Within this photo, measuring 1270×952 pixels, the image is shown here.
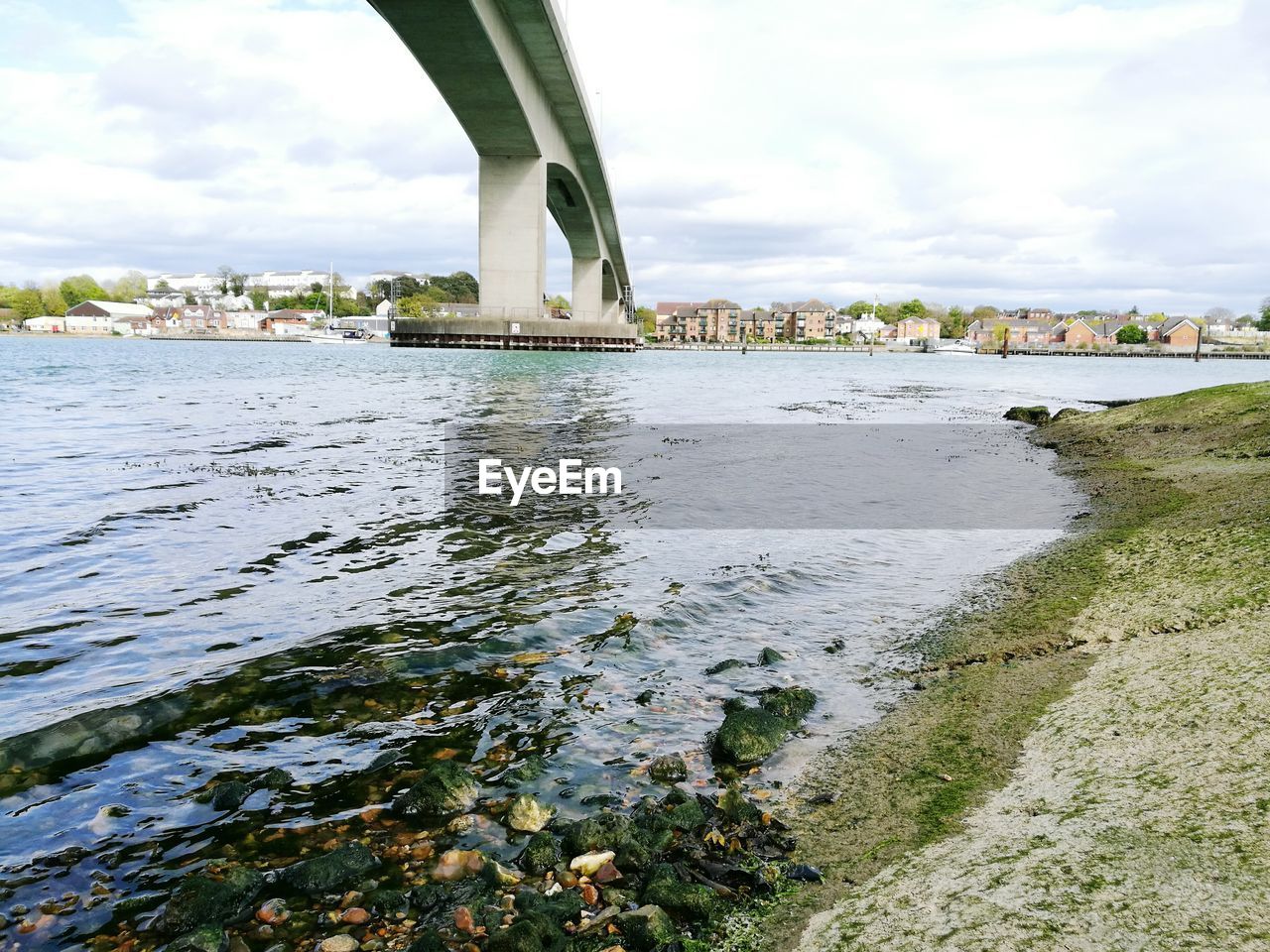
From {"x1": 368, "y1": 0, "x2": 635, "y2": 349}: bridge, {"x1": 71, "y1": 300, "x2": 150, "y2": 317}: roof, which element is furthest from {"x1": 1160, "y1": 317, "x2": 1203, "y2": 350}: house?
{"x1": 71, "y1": 300, "x2": 150, "y2": 317}: roof

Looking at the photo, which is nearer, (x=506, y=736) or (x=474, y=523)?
(x=506, y=736)

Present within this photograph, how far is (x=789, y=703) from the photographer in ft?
15.8

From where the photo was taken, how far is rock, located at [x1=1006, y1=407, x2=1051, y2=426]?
75.9 ft

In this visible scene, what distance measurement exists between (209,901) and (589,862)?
1422 mm

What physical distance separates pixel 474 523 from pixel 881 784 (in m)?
6.41

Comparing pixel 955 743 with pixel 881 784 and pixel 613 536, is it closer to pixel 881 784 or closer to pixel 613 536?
pixel 881 784

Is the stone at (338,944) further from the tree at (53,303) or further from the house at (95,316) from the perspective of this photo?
the tree at (53,303)

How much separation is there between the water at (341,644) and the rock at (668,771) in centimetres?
10

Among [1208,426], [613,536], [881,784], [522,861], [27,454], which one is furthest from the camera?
[1208,426]

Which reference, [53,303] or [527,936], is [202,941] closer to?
[527,936]

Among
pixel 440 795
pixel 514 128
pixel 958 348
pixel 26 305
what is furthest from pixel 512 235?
pixel 958 348

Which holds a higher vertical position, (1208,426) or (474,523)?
(1208,426)

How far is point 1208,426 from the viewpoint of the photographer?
47.1 feet

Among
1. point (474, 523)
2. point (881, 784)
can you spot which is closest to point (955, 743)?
point (881, 784)
